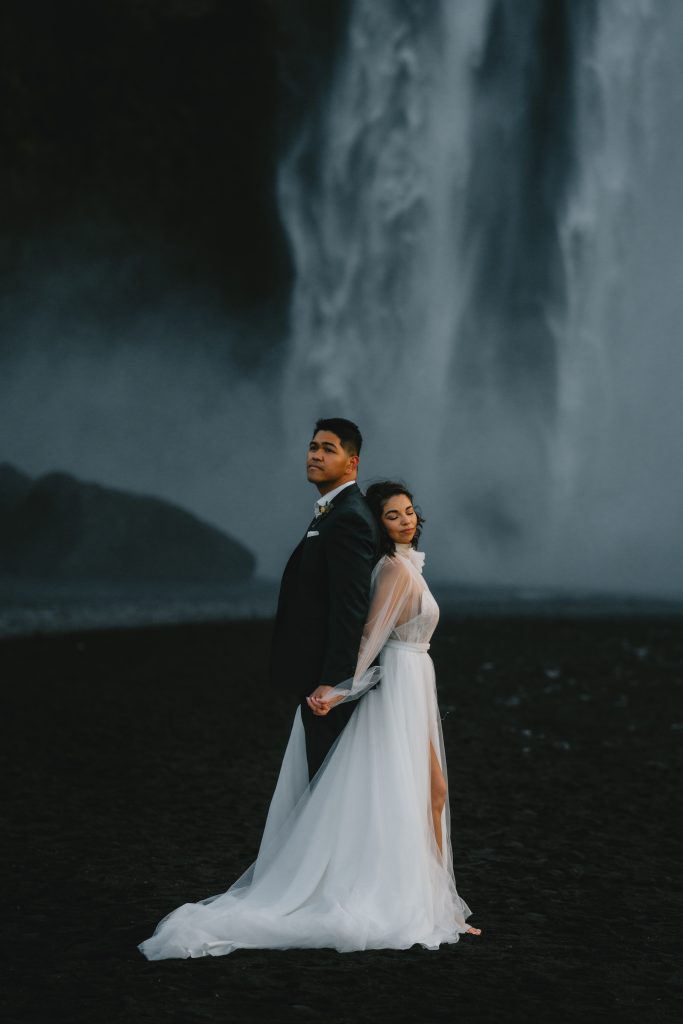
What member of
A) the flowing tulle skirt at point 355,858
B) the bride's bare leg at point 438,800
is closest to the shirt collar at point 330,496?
the flowing tulle skirt at point 355,858

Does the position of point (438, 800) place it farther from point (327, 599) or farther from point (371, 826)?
point (327, 599)

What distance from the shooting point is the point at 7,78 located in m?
78.8

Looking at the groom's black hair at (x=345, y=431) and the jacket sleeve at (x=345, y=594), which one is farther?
the groom's black hair at (x=345, y=431)

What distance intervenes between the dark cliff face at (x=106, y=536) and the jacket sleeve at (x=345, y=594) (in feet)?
301

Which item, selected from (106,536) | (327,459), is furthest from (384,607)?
(106,536)

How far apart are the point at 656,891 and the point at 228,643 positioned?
917 inches

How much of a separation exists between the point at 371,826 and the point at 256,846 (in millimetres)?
2504

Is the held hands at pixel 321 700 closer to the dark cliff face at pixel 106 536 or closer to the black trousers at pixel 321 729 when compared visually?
the black trousers at pixel 321 729

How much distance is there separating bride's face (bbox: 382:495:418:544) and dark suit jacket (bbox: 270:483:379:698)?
18 centimetres

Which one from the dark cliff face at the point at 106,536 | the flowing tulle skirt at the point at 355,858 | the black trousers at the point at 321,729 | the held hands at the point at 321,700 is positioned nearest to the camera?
the flowing tulle skirt at the point at 355,858

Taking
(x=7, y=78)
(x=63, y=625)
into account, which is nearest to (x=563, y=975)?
(x=63, y=625)

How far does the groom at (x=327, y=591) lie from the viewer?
17.2 ft

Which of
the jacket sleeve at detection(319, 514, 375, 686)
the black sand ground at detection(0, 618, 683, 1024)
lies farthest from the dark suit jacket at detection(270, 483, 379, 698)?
the black sand ground at detection(0, 618, 683, 1024)

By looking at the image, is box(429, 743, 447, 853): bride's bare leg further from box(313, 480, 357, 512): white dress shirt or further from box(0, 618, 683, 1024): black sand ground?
box(313, 480, 357, 512): white dress shirt
